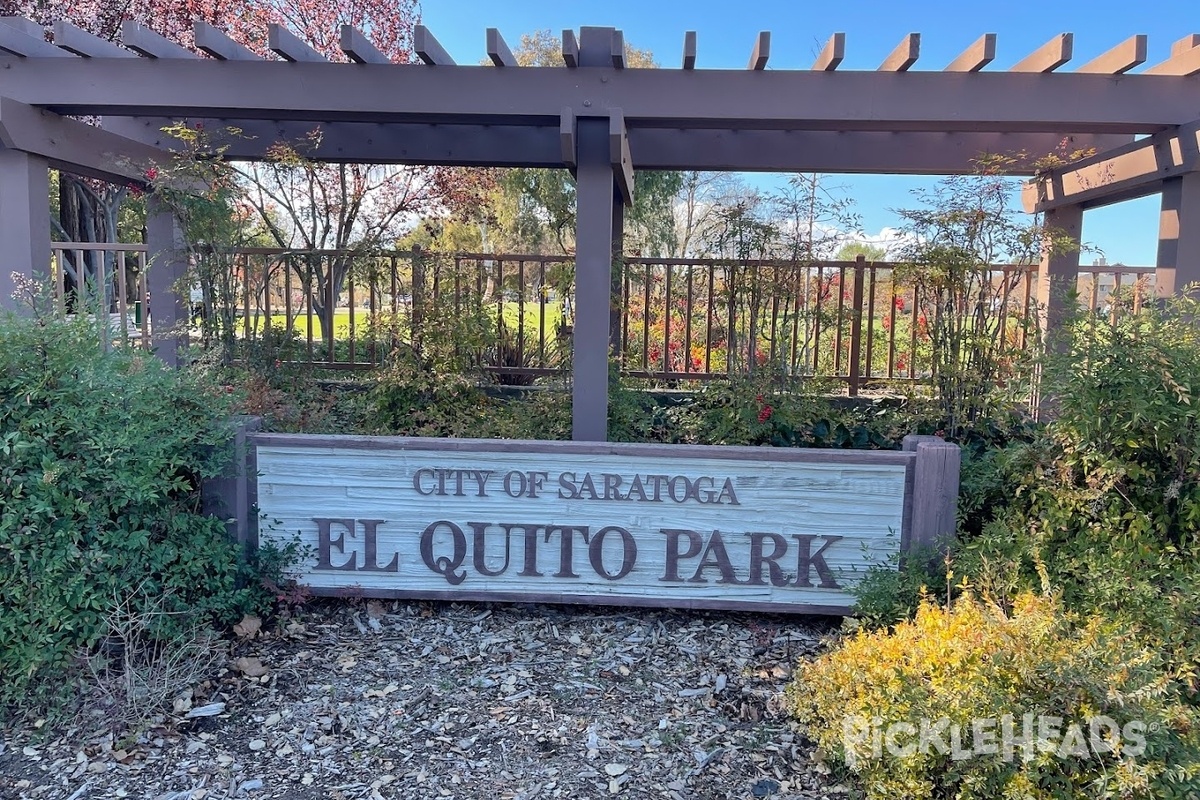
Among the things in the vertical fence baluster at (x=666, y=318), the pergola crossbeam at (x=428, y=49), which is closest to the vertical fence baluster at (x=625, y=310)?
the vertical fence baluster at (x=666, y=318)

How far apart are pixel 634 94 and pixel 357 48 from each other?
56.0 inches

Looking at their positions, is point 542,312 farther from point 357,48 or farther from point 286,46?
point 286,46

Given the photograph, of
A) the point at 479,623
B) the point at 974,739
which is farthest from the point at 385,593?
the point at 974,739

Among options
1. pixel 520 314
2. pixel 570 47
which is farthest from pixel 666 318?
pixel 570 47

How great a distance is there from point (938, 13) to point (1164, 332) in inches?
368

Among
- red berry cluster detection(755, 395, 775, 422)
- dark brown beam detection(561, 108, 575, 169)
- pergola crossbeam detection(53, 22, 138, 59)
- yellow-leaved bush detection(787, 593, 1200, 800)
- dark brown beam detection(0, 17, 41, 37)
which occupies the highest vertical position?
dark brown beam detection(0, 17, 41, 37)

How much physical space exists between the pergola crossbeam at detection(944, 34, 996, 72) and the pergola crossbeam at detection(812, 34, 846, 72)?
61 cm

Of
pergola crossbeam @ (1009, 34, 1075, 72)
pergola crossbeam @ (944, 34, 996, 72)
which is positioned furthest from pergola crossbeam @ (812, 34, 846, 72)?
pergola crossbeam @ (1009, 34, 1075, 72)

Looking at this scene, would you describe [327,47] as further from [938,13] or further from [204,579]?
[204,579]

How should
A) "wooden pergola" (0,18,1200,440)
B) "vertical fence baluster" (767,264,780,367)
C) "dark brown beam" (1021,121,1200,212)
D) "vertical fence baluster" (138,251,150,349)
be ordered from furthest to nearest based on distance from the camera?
1. "vertical fence baluster" (767,264,780,367)
2. "vertical fence baluster" (138,251,150,349)
3. "dark brown beam" (1021,121,1200,212)
4. "wooden pergola" (0,18,1200,440)

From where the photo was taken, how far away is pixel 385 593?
134 inches

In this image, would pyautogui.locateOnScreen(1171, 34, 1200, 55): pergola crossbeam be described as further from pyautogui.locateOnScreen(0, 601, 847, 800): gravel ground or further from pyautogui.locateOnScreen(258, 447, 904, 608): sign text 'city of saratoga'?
pyautogui.locateOnScreen(0, 601, 847, 800): gravel ground

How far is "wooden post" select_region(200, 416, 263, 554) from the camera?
10.5 ft

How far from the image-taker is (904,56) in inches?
156
